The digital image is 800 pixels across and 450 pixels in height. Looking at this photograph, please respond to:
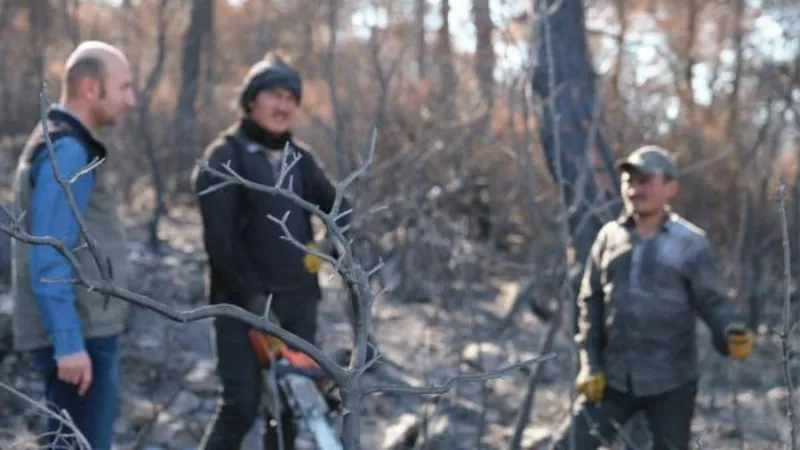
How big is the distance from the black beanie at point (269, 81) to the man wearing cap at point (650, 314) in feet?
4.05

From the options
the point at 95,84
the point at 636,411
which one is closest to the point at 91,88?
the point at 95,84

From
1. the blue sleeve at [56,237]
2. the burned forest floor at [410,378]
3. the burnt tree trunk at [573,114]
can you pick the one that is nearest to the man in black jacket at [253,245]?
the burned forest floor at [410,378]

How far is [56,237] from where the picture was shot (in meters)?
3.76

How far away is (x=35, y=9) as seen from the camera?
14.4 m

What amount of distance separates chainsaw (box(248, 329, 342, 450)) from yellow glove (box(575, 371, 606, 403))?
930 millimetres

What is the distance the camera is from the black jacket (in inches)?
178

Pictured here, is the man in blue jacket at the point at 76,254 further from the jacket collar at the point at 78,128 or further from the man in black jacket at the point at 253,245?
the man in black jacket at the point at 253,245

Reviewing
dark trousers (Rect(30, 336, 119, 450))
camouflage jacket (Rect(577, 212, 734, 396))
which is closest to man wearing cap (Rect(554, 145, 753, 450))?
camouflage jacket (Rect(577, 212, 734, 396))

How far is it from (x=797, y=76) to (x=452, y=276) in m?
4.46

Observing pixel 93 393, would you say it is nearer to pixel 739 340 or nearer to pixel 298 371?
pixel 298 371

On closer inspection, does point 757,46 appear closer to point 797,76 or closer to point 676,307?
point 797,76

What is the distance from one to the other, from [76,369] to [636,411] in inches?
83.6

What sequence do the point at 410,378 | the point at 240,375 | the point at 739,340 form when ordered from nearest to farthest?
the point at 739,340 → the point at 240,375 → the point at 410,378

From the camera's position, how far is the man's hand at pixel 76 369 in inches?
150
